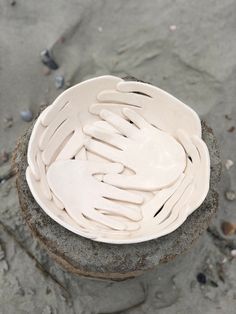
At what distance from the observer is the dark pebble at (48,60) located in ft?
6.71

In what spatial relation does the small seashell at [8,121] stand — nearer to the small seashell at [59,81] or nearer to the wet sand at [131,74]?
the wet sand at [131,74]

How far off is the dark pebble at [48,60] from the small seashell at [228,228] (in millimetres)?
934

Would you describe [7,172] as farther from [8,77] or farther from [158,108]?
[158,108]

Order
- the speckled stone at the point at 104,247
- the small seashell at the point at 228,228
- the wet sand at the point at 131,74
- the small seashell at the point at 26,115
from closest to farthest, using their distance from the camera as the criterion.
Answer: the speckled stone at the point at 104,247
the wet sand at the point at 131,74
the small seashell at the point at 228,228
the small seashell at the point at 26,115

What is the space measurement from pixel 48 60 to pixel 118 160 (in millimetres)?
776

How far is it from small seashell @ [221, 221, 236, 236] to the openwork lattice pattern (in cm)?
51

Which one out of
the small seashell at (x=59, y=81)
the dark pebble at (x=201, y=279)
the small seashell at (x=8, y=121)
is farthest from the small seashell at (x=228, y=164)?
the small seashell at (x=8, y=121)

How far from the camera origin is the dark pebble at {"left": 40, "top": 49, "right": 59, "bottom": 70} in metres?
2.04

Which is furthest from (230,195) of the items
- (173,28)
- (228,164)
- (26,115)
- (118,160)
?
(26,115)

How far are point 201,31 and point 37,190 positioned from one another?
1.10 m

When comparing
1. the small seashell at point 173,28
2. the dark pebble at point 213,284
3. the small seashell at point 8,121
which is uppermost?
the small seashell at point 8,121

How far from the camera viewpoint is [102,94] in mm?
1449

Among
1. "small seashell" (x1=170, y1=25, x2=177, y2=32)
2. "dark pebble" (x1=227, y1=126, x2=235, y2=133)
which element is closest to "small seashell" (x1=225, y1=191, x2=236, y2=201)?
"dark pebble" (x1=227, y1=126, x2=235, y2=133)

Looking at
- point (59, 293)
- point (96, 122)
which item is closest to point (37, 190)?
point (96, 122)
